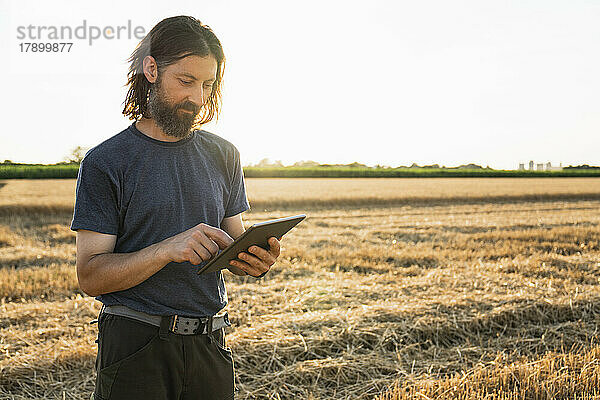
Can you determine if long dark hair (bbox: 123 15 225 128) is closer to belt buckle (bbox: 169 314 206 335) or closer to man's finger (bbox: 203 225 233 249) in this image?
man's finger (bbox: 203 225 233 249)

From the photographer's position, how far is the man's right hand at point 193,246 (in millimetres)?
1903

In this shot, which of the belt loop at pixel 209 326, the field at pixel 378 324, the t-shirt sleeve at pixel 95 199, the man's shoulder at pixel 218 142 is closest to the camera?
the t-shirt sleeve at pixel 95 199

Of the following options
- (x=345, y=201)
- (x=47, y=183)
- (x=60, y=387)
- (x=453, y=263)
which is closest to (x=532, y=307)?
(x=453, y=263)

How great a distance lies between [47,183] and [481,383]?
1176 inches

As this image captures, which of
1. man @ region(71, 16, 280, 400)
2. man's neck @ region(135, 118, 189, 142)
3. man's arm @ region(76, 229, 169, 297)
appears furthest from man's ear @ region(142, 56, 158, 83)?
man's arm @ region(76, 229, 169, 297)

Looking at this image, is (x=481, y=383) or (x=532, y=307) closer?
(x=481, y=383)

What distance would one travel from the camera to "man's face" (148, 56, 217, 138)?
7.06 feet

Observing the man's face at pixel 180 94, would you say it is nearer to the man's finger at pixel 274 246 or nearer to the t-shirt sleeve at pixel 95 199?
the t-shirt sleeve at pixel 95 199

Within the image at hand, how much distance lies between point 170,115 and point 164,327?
0.80m

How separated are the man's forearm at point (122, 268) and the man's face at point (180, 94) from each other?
0.48 meters

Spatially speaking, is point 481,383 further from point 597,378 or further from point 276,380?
point 276,380

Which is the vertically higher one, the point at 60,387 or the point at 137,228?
the point at 137,228

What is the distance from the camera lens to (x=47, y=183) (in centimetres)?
3016

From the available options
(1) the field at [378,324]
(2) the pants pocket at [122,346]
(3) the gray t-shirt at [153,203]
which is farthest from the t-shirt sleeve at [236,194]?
(1) the field at [378,324]
